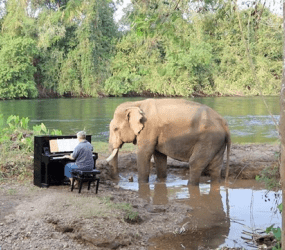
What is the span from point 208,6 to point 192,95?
174 feet

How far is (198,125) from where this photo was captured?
438 inches

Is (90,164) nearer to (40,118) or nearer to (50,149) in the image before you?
(50,149)

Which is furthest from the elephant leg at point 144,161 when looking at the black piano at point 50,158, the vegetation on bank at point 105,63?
the vegetation on bank at point 105,63

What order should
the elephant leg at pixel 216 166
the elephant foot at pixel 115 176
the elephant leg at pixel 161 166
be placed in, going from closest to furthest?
the elephant leg at pixel 216 166, the elephant foot at pixel 115 176, the elephant leg at pixel 161 166

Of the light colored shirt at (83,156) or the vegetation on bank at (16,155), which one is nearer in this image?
the light colored shirt at (83,156)

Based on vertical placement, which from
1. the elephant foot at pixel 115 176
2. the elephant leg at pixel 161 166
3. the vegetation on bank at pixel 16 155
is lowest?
the elephant foot at pixel 115 176

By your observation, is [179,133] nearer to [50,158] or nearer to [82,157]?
[82,157]

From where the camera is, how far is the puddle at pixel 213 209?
23.7 ft

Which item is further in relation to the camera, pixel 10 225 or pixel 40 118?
pixel 40 118

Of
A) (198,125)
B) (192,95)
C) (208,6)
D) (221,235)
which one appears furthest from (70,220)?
(192,95)

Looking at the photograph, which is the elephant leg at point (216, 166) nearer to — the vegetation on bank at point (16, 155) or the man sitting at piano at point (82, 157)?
the man sitting at piano at point (82, 157)

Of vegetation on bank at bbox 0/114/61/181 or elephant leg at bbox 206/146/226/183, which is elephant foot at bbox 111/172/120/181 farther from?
elephant leg at bbox 206/146/226/183

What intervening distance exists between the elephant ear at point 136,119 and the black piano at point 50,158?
6.72 feet

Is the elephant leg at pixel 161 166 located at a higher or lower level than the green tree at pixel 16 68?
lower
